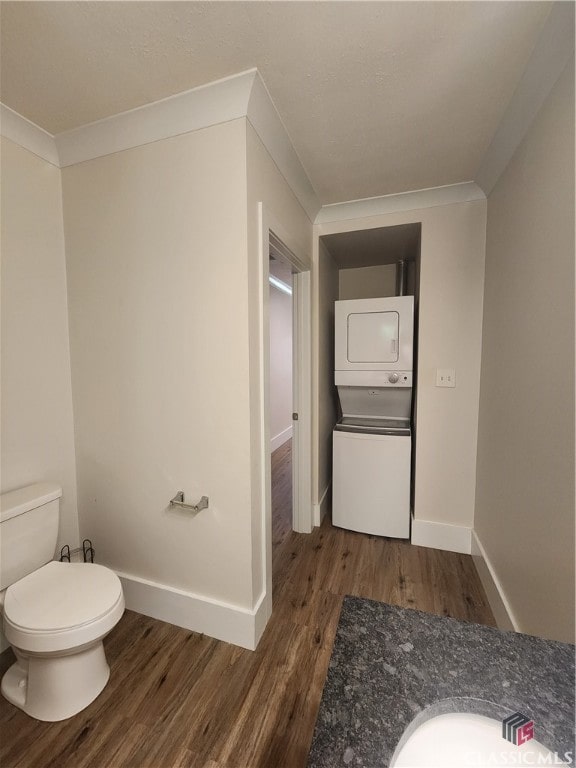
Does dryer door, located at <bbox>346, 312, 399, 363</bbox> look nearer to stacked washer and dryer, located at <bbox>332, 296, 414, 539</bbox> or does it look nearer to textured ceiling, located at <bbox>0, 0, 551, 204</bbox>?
stacked washer and dryer, located at <bbox>332, 296, 414, 539</bbox>

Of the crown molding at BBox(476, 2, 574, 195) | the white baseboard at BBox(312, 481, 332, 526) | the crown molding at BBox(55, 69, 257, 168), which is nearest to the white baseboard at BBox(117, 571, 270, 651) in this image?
the white baseboard at BBox(312, 481, 332, 526)

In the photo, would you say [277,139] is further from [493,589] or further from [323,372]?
[493,589]

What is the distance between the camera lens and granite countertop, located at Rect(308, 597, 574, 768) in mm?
487

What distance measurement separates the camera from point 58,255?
169 cm

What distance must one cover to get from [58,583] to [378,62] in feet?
7.85

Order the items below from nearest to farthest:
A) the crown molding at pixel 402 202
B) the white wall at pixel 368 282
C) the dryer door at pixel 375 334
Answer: the crown molding at pixel 402 202 → the dryer door at pixel 375 334 → the white wall at pixel 368 282

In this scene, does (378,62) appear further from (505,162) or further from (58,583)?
(58,583)

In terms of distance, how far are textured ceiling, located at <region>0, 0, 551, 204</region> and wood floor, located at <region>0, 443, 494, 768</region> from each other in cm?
240

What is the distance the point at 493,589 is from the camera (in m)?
1.69

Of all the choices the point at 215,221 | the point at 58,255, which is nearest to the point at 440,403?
the point at 215,221
